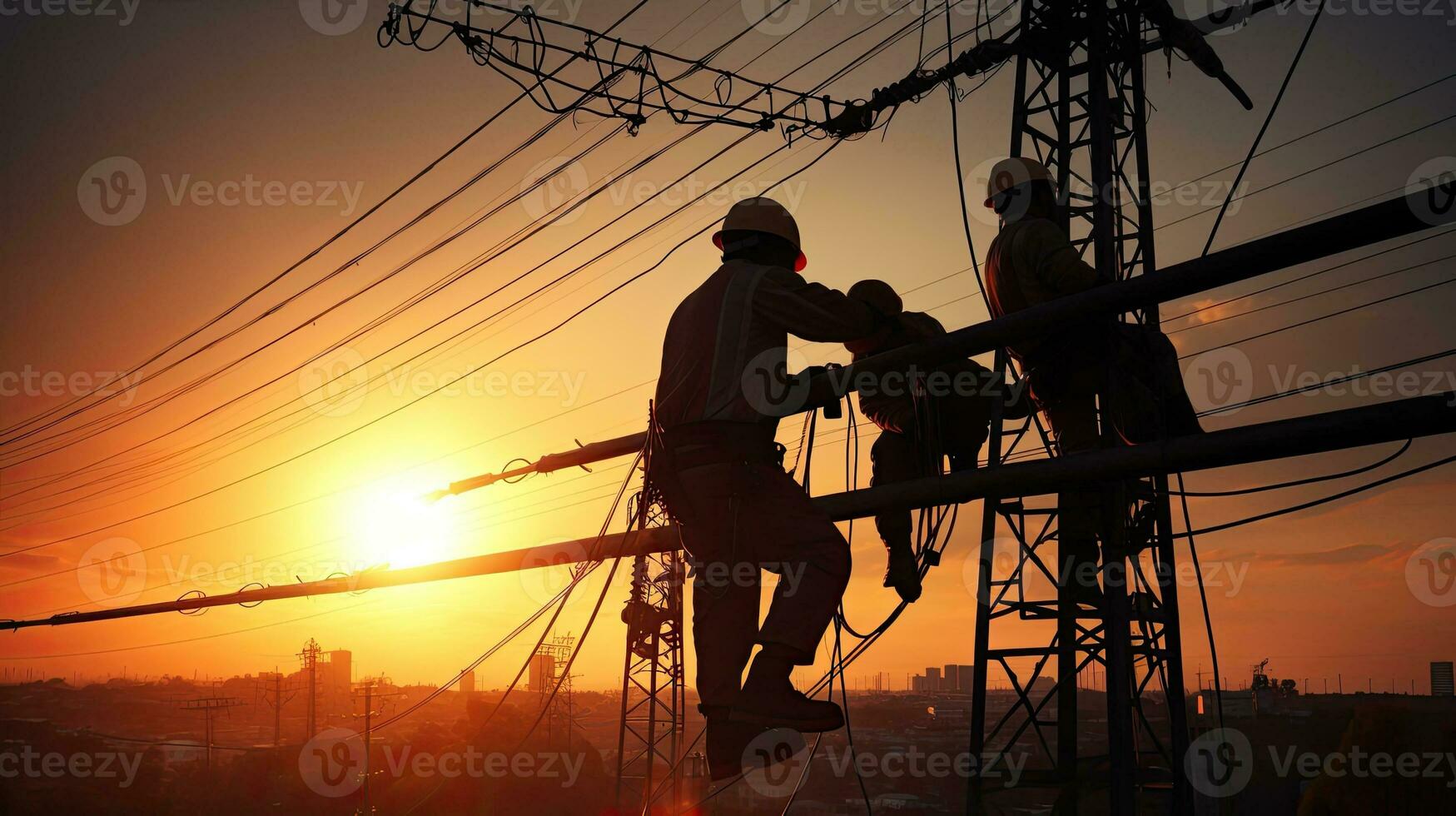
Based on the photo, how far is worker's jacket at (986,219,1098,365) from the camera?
21.2 feet

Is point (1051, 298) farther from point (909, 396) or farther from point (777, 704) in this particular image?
point (777, 704)

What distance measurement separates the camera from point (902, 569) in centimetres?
570

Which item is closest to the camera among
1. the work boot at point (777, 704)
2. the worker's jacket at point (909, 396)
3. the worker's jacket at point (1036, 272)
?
the work boot at point (777, 704)

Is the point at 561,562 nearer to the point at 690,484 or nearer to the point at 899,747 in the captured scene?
the point at 690,484

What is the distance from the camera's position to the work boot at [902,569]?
564cm

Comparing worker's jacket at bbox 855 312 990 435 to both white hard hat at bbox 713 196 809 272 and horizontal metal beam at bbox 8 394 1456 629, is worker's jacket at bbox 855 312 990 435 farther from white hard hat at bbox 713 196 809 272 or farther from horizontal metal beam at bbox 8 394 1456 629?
white hard hat at bbox 713 196 809 272

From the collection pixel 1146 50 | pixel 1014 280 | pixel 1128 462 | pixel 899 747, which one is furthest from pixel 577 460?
pixel 899 747

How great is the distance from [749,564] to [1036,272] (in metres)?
3.42

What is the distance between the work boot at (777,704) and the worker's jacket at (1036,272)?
3276mm

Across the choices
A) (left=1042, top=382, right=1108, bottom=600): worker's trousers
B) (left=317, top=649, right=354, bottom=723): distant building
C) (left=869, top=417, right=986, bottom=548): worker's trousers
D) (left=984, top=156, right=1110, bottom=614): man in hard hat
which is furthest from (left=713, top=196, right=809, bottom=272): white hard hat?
(left=317, top=649, right=354, bottom=723): distant building

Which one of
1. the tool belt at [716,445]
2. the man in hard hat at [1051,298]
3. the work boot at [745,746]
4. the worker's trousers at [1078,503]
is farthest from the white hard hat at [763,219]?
the worker's trousers at [1078,503]

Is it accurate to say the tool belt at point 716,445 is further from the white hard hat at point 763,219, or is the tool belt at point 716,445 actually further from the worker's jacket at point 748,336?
the white hard hat at point 763,219

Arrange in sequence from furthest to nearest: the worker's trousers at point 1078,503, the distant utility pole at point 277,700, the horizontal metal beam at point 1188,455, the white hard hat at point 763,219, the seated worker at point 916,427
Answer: the distant utility pole at point 277,700 < the worker's trousers at point 1078,503 < the seated worker at point 916,427 < the white hard hat at point 763,219 < the horizontal metal beam at point 1188,455

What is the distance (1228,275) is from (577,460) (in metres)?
6.65
